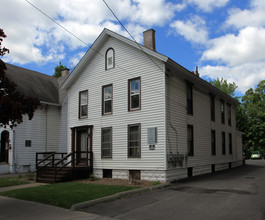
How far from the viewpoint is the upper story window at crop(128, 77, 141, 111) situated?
1554 cm

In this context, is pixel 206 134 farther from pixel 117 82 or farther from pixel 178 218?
pixel 178 218

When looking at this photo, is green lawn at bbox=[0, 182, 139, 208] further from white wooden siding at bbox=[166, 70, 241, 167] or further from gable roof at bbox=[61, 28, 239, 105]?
gable roof at bbox=[61, 28, 239, 105]

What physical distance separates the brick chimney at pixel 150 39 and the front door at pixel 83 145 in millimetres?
6326

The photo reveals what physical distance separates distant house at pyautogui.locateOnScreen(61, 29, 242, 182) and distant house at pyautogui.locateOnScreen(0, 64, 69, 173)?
4674mm

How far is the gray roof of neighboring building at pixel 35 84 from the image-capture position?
22.3 metres

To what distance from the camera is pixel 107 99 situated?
17156 millimetres

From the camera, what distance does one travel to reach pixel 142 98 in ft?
49.9

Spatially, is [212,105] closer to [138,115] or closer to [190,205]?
[138,115]

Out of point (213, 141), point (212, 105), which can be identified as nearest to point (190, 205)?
point (213, 141)

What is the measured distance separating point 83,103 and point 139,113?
5.07 metres

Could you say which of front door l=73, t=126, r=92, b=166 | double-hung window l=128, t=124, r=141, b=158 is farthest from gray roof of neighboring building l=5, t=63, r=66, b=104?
double-hung window l=128, t=124, r=141, b=158

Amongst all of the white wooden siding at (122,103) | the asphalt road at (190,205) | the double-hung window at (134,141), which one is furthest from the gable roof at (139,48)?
the asphalt road at (190,205)

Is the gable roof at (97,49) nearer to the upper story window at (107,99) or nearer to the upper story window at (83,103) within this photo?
the upper story window at (83,103)

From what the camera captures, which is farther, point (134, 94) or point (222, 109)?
point (222, 109)
